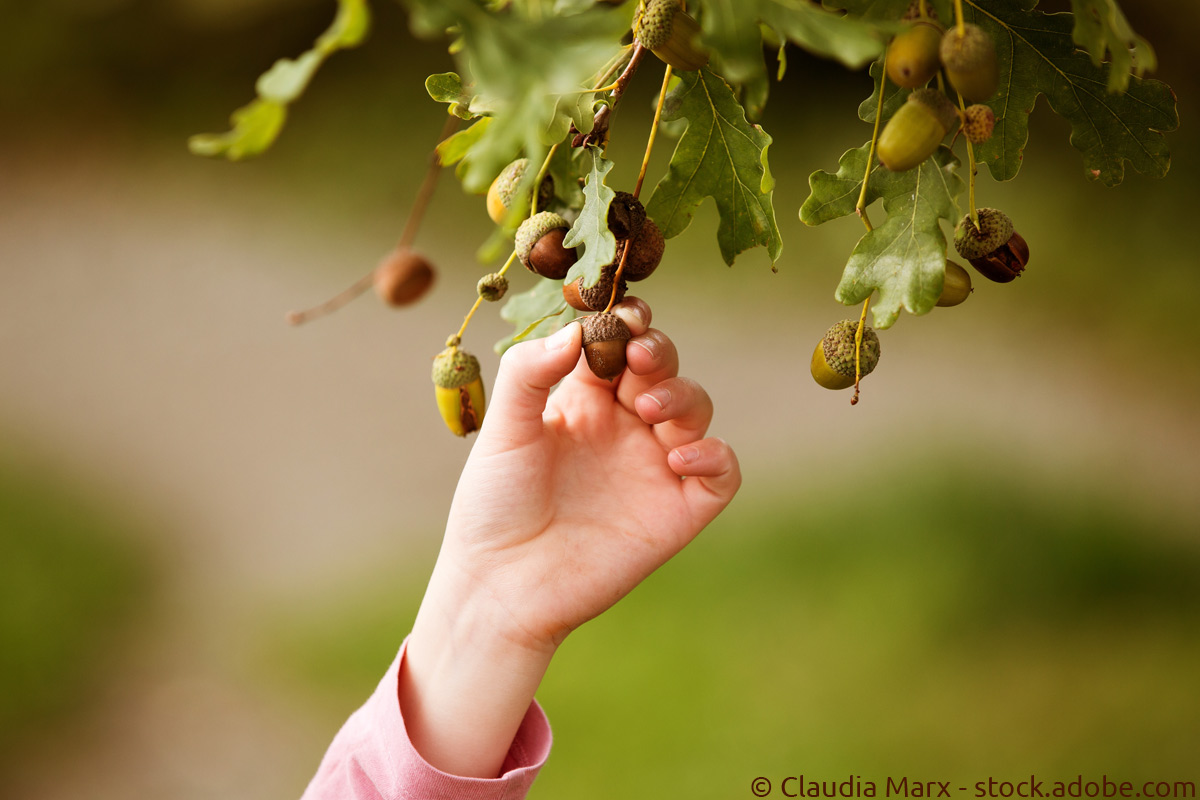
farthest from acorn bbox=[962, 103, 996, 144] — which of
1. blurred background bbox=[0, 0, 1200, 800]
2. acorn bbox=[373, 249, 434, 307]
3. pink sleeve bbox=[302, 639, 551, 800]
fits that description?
blurred background bbox=[0, 0, 1200, 800]

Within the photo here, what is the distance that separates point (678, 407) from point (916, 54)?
420 millimetres

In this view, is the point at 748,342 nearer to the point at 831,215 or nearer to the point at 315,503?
the point at 315,503

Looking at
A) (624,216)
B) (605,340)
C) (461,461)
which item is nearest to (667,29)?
(624,216)

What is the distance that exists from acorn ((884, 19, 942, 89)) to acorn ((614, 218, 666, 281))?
215 millimetres

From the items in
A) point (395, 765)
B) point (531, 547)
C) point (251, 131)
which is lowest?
point (395, 765)

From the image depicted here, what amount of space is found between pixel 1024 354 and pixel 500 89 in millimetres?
3374

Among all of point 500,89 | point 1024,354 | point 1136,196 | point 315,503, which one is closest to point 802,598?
point 1024,354

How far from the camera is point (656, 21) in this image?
1.91ft

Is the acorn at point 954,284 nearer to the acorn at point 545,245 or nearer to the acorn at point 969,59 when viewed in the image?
the acorn at point 969,59

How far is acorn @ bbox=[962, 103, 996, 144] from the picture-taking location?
590 mm

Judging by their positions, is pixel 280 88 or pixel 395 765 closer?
pixel 280 88

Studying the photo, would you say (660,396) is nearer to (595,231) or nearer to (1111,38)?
(595,231)

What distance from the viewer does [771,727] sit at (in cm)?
281

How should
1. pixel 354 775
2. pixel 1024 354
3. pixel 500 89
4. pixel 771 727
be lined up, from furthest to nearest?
1. pixel 1024 354
2. pixel 771 727
3. pixel 354 775
4. pixel 500 89
